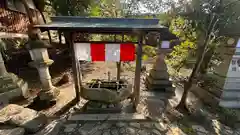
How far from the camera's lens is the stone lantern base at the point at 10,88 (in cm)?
516

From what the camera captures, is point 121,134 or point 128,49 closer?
point 121,134

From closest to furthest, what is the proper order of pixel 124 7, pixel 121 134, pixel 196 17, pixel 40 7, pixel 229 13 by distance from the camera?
1. pixel 121 134
2. pixel 229 13
3. pixel 196 17
4. pixel 40 7
5. pixel 124 7

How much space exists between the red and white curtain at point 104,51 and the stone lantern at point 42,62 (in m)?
1.50

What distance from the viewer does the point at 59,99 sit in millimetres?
5531

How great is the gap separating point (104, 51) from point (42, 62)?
2.55 metres

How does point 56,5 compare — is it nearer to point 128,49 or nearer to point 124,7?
point 124,7

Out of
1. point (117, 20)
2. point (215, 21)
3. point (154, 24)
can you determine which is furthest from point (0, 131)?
point (215, 21)

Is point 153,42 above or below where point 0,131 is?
above

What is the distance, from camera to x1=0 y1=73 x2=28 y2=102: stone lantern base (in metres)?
5.16

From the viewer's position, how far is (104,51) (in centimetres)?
420

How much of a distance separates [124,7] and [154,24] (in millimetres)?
10078

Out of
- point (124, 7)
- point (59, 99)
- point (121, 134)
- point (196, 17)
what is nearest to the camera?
point (121, 134)

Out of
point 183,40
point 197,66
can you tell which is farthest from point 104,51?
point 183,40

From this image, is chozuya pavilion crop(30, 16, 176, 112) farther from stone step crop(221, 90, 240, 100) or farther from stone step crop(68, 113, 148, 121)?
stone step crop(221, 90, 240, 100)
